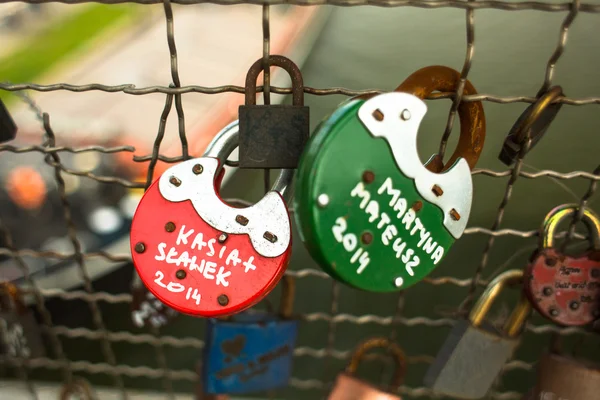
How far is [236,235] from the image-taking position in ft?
1.31

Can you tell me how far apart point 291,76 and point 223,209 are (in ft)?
0.42

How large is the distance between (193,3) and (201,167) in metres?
0.15

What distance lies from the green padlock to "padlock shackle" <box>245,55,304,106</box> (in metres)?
0.05

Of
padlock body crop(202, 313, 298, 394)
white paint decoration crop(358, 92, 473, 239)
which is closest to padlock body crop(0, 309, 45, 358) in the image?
padlock body crop(202, 313, 298, 394)

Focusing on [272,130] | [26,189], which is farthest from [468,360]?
[26,189]

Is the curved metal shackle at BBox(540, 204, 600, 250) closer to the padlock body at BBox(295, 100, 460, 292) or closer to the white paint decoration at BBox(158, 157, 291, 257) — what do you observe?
the padlock body at BBox(295, 100, 460, 292)

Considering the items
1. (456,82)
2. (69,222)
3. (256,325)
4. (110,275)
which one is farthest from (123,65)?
(456,82)

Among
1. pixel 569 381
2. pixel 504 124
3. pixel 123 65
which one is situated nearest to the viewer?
pixel 569 381

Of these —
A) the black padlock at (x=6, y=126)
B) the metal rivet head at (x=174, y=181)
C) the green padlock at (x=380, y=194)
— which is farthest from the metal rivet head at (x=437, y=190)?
the black padlock at (x=6, y=126)

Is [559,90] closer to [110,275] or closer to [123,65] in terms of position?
[110,275]

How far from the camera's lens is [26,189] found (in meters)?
1.33

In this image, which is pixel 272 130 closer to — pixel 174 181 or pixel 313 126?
pixel 174 181

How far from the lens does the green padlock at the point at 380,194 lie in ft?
1.16

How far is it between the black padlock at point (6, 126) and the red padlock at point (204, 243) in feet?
0.67
